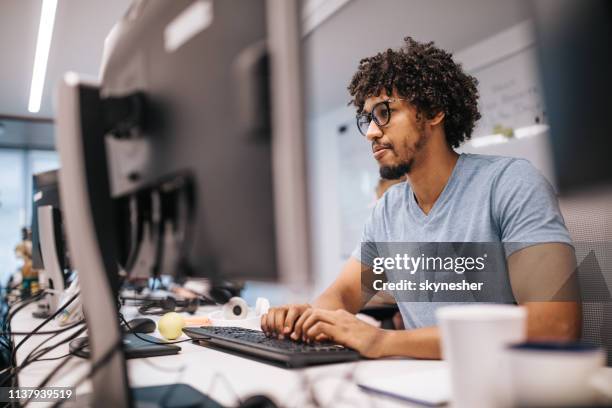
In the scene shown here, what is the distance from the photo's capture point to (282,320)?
95 centimetres

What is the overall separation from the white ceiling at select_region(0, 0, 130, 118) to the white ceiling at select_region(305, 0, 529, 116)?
3.08 ft

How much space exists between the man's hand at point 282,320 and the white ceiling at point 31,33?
1.43m

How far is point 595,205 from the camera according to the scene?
3.49ft

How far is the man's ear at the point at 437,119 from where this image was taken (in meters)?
1.28

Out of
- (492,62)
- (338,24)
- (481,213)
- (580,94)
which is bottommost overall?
(481,213)

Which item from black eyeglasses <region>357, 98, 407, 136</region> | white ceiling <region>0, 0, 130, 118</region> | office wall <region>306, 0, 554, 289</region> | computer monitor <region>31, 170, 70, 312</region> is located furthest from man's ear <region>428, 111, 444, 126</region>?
white ceiling <region>0, 0, 130, 118</region>

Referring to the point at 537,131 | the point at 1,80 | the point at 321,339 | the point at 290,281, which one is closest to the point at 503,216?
the point at 321,339

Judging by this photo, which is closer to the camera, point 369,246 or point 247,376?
point 247,376

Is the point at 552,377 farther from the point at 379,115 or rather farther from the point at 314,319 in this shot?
the point at 379,115

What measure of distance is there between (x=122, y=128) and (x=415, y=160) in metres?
0.81

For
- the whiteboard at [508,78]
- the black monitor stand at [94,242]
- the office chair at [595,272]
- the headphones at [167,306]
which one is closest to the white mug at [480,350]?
the black monitor stand at [94,242]

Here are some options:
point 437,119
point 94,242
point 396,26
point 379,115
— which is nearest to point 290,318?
point 94,242

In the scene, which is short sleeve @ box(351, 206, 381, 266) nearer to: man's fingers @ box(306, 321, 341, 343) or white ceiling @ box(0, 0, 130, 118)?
man's fingers @ box(306, 321, 341, 343)

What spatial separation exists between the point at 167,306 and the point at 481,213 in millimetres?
1023
